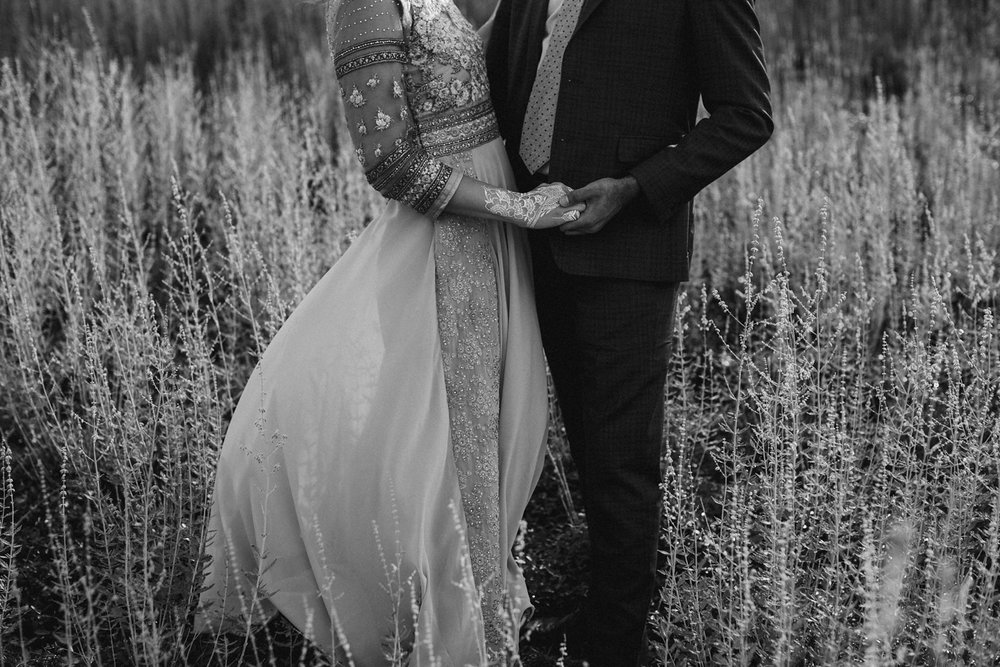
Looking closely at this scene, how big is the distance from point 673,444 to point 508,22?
1.57 m

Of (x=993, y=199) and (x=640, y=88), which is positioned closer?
(x=640, y=88)

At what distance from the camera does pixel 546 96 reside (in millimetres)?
2172

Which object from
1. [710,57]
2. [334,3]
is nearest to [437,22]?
[334,3]

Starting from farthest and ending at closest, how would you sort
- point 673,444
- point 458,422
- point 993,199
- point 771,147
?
1. point 771,147
2. point 993,199
3. point 673,444
4. point 458,422

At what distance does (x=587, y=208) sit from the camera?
6.76 feet

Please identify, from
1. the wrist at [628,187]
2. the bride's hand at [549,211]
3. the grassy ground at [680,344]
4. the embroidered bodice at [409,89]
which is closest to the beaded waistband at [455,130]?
the embroidered bodice at [409,89]

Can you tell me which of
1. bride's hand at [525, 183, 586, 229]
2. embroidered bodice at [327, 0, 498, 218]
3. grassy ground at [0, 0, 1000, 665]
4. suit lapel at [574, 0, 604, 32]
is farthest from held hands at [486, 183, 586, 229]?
grassy ground at [0, 0, 1000, 665]

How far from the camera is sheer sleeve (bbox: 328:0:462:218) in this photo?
1.94 metres

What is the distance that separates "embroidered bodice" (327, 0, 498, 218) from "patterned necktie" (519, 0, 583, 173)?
12 cm

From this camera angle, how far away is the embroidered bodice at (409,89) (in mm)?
1947

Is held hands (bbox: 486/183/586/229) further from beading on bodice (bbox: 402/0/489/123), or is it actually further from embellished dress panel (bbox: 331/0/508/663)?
beading on bodice (bbox: 402/0/489/123)

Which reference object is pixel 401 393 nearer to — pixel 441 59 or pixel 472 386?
pixel 472 386

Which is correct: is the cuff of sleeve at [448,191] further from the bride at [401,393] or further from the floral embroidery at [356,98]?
the floral embroidery at [356,98]

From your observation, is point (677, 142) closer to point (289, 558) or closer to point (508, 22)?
point (508, 22)
